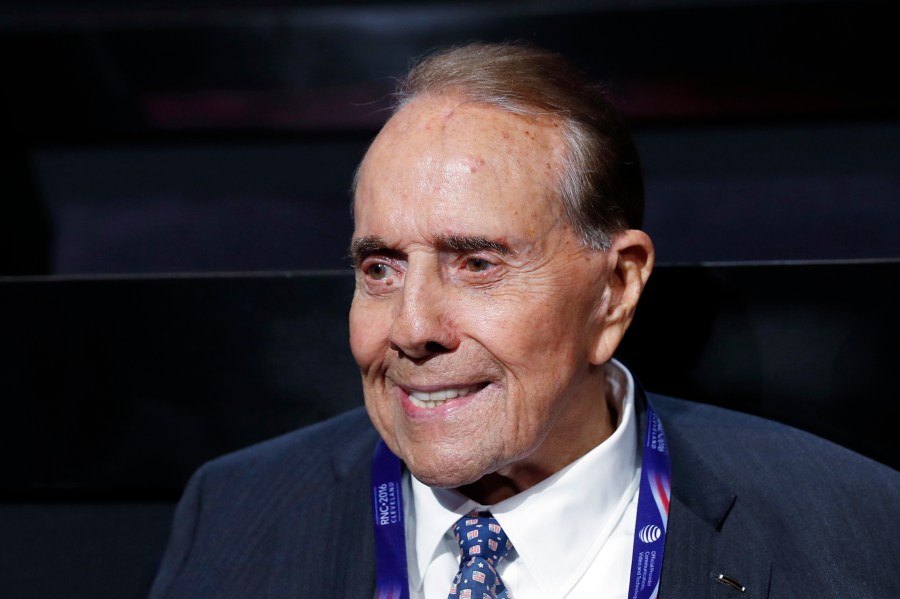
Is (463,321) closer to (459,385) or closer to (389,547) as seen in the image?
(459,385)

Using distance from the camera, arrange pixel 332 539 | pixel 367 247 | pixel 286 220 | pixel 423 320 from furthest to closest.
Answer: pixel 286 220 → pixel 332 539 → pixel 367 247 → pixel 423 320

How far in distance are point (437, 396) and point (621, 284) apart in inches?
15.4

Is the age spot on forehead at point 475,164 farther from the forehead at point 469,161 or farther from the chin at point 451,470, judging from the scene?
the chin at point 451,470

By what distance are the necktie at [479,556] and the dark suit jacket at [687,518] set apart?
16 cm

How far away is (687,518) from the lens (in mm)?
1632

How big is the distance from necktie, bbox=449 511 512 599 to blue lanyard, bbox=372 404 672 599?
0.08 meters

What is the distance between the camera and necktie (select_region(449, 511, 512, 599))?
1581 mm

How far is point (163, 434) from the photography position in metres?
2.13

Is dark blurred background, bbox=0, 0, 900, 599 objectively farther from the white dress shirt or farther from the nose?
the nose

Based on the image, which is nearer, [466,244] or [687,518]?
[466,244]

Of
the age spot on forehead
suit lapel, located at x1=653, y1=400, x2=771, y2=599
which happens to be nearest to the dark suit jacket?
suit lapel, located at x1=653, y1=400, x2=771, y2=599

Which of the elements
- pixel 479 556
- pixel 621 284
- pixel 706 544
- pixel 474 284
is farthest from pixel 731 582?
pixel 474 284

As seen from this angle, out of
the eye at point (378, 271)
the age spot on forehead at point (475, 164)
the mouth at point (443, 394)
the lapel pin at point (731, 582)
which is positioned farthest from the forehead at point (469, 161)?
the lapel pin at point (731, 582)

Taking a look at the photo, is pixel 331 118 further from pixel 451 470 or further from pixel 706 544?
pixel 706 544
